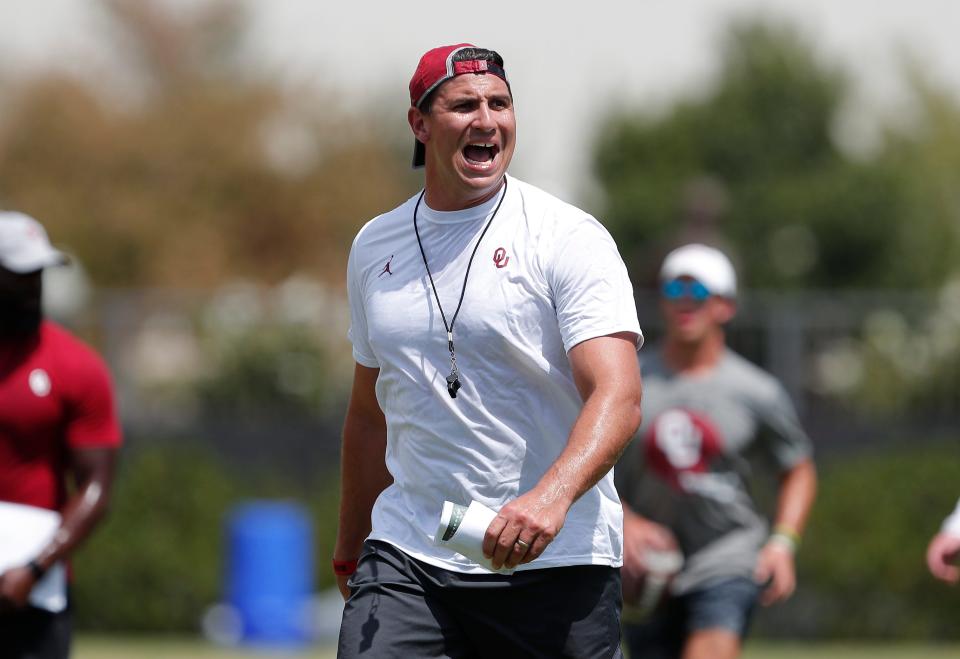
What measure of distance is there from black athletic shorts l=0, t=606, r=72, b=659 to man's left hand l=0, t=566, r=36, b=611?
8cm

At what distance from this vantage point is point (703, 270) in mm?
8180

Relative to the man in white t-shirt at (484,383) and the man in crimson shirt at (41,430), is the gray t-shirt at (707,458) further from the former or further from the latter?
the man in white t-shirt at (484,383)

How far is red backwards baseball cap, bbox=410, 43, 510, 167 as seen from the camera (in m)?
5.12

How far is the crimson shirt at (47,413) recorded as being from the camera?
6.48 metres

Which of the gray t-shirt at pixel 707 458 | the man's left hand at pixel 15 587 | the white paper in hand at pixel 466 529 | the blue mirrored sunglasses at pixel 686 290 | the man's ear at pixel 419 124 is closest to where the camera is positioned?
the white paper in hand at pixel 466 529

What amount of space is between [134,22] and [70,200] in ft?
42.0

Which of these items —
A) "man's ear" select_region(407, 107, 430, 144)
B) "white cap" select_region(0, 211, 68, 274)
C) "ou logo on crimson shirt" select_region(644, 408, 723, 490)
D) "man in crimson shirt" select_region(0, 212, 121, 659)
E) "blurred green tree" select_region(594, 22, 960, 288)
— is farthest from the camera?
"blurred green tree" select_region(594, 22, 960, 288)

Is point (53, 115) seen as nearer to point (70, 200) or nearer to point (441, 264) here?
point (70, 200)

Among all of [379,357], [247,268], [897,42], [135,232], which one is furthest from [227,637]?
[897,42]

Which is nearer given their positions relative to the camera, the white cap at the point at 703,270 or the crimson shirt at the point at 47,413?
the crimson shirt at the point at 47,413

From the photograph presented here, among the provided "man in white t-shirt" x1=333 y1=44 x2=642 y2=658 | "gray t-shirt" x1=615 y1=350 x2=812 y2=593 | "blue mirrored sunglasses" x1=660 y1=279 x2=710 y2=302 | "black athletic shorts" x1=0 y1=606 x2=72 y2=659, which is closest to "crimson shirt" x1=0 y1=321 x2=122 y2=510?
"black athletic shorts" x1=0 y1=606 x2=72 y2=659

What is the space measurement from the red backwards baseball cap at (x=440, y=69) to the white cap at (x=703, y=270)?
10.1ft

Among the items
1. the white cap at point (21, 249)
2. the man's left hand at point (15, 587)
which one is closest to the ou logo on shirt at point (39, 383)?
the white cap at point (21, 249)

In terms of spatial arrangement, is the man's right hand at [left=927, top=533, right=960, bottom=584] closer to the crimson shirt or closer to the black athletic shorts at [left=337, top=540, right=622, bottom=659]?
the black athletic shorts at [left=337, top=540, right=622, bottom=659]
